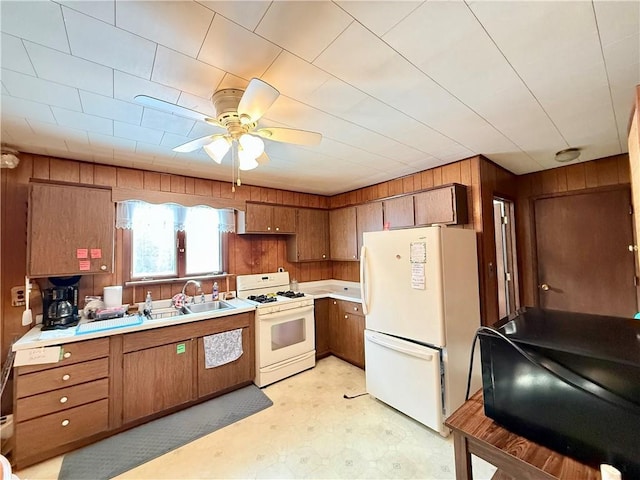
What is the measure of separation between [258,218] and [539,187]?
3.52 metres

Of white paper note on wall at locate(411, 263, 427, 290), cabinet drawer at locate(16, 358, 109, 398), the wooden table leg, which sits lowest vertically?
cabinet drawer at locate(16, 358, 109, 398)

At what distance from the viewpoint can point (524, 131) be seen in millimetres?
2135

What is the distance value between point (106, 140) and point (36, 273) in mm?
1219

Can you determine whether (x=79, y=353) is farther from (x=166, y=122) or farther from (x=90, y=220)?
(x=166, y=122)

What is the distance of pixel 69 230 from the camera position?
2.31 metres

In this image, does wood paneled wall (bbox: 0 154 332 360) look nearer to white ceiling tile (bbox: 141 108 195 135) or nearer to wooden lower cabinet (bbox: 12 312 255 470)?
wooden lower cabinet (bbox: 12 312 255 470)

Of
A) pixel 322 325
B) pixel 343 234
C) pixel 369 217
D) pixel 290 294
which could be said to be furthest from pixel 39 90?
pixel 322 325

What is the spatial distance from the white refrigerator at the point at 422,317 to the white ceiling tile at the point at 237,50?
1.69 m

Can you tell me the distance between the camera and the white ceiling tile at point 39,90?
1354 mm

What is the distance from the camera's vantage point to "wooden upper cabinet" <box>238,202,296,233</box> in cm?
346

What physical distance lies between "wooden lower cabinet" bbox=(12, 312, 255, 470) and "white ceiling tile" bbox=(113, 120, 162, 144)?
5.34 ft

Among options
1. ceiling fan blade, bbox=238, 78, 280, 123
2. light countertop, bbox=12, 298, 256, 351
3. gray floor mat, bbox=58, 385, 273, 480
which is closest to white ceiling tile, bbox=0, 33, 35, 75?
ceiling fan blade, bbox=238, 78, 280, 123

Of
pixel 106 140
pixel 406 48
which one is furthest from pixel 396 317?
pixel 106 140

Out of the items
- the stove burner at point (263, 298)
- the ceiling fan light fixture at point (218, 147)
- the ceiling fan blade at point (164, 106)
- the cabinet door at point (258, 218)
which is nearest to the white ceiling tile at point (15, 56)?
the ceiling fan blade at point (164, 106)
